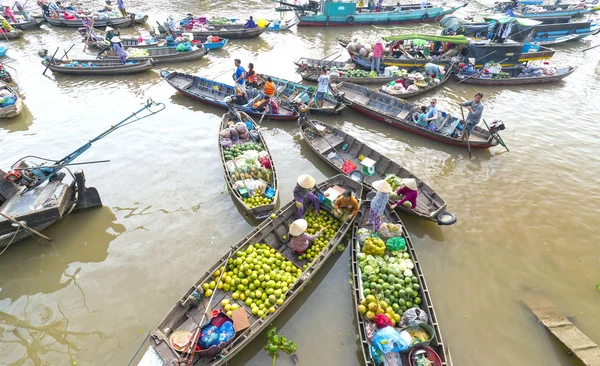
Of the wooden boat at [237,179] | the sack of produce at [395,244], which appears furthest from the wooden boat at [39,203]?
the sack of produce at [395,244]

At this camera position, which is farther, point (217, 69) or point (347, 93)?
point (217, 69)

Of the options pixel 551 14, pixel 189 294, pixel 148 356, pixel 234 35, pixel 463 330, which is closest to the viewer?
pixel 148 356

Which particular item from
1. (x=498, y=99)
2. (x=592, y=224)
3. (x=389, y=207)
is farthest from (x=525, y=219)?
(x=498, y=99)

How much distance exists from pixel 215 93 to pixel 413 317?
15.2 meters

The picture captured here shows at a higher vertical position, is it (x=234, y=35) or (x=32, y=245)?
(x=234, y=35)

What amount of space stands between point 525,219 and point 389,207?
5.16 m

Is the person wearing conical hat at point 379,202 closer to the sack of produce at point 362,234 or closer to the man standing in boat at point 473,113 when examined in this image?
the sack of produce at point 362,234

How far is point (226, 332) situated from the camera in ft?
20.1

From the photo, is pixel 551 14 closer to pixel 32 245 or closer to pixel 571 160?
pixel 571 160

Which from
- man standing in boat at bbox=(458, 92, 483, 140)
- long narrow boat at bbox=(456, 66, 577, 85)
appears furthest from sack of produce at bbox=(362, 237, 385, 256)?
long narrow boat at bbox=(456, 66, 577, 85)

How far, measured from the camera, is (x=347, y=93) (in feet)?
54.6

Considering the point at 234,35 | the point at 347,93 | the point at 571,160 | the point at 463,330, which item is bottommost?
the point at 463,330

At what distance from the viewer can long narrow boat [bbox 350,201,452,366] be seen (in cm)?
599

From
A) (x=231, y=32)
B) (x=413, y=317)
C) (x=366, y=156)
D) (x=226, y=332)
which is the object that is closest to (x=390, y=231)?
(x=413, y=317)
